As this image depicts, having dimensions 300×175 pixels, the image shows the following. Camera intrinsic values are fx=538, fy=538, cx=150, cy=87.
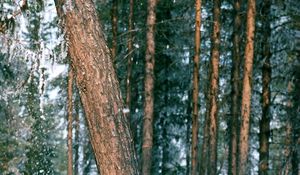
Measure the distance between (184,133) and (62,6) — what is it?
2566 centimetres

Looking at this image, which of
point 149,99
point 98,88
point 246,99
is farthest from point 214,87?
point 98,88

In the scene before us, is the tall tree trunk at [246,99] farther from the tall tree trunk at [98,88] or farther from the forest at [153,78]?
the tall tree trunk at [98,88]

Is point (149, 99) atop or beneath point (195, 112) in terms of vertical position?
atop

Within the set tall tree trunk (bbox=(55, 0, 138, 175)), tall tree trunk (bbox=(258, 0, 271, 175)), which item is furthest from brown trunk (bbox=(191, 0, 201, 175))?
tall tree trunk (bbox=(55, 0, 138, 175))

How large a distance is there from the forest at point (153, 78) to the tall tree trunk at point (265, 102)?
4 cm

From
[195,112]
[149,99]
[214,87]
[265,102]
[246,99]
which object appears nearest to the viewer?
[246,99]

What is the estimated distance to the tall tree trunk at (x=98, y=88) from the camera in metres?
4.56

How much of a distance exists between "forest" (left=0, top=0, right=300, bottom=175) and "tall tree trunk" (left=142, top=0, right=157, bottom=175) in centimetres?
3

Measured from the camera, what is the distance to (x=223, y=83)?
86.1 ft

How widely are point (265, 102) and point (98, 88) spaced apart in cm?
1337

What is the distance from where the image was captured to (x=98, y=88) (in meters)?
4.61

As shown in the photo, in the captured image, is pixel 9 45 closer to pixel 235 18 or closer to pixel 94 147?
pixel 94 147

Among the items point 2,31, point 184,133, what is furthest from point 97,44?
point 184,133

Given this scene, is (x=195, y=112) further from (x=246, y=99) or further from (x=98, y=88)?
(x=98, y=88)
